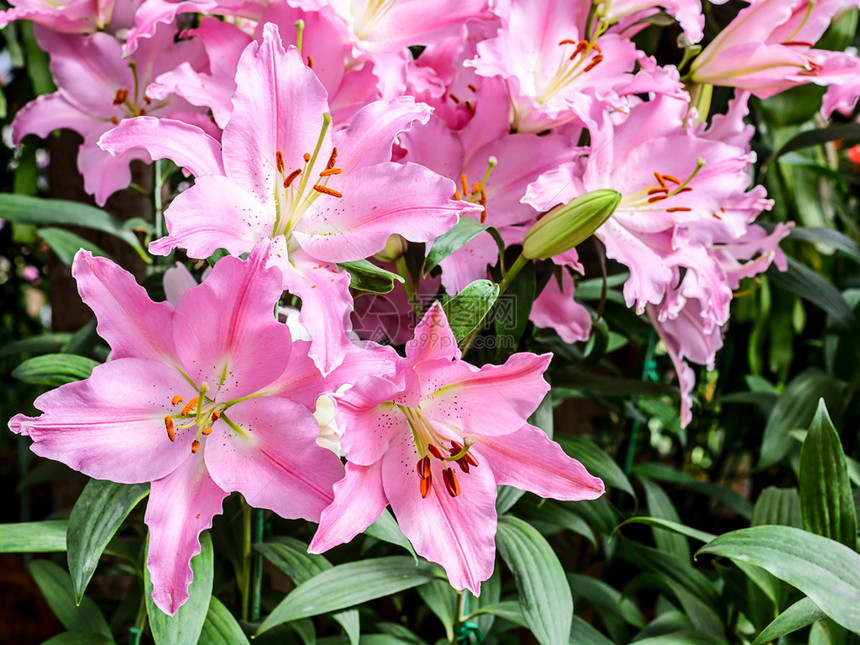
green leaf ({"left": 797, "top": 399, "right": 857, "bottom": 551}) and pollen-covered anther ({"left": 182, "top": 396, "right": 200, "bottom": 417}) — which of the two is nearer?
pollen-covered anther ({"left": 182, "top": 396, "right": 200, "bottom": 417})

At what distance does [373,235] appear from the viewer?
480 millimetres

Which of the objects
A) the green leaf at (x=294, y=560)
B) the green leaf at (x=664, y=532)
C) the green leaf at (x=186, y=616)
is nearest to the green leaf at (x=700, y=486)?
the green leaf at (x=664, y=532)

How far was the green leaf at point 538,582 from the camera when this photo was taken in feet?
1.90

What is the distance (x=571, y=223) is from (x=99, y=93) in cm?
50

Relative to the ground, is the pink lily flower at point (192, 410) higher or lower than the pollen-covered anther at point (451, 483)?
higher

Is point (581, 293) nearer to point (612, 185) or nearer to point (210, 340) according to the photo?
point (612, 185)

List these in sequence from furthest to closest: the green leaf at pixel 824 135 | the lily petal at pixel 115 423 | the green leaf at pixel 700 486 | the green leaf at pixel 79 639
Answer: the green leaf at pixel 700 486, the green leaf at pixel 824 135, the green leaf at pixel 79 639, the lily petal at pixel 115 423

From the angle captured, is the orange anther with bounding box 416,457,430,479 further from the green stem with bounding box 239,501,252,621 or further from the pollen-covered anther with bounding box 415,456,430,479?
the green stem with bounding box 239,501,252,621

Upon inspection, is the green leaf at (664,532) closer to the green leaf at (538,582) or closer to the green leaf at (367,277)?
the green leaf at (538,582)

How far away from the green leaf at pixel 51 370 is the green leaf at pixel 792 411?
775 mm

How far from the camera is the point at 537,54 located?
607mm

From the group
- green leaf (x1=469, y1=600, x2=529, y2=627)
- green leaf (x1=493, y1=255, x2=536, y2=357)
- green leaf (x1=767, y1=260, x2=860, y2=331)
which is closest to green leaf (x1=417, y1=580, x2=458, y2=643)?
green leaf (x1=469, y1=600, x2=529, y2=627)

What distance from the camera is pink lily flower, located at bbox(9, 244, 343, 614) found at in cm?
45

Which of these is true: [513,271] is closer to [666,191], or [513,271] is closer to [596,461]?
[666,191]
